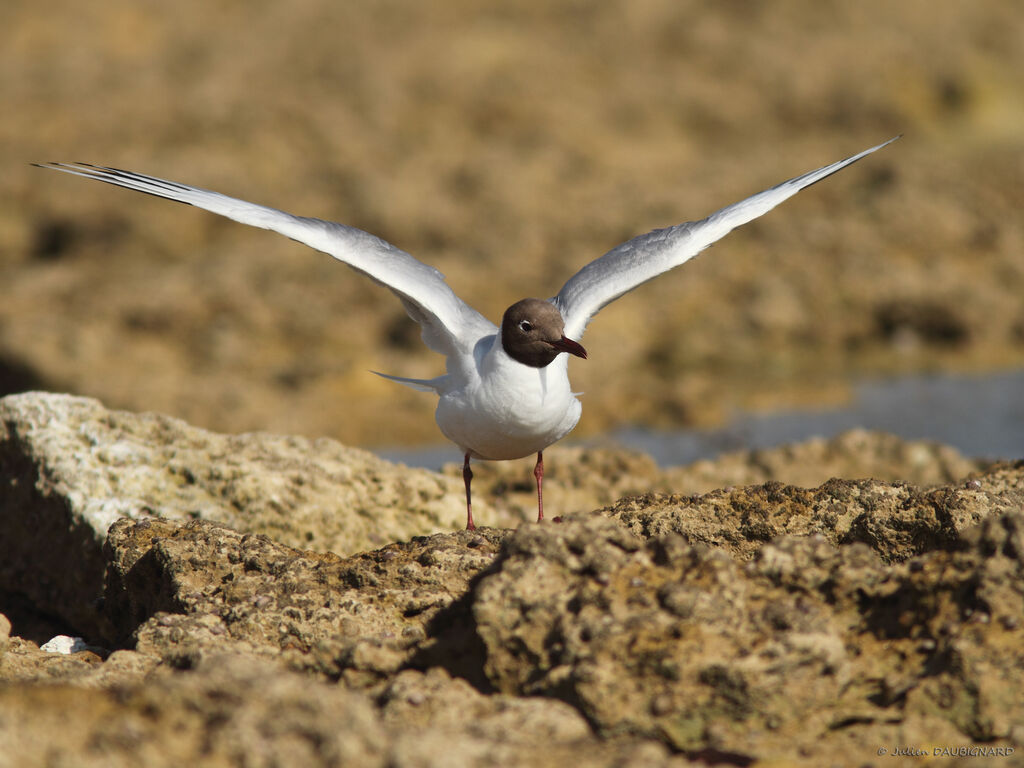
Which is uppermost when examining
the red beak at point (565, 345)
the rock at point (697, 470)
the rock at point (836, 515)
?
the red beak at point (565, 345)

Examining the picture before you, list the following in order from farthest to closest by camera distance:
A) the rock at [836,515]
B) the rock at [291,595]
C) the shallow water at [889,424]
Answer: the shallow water at [889,424] → the rock at [836,515] → the rock at [291,595]

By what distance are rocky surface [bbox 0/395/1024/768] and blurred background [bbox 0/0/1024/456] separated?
7905 mm

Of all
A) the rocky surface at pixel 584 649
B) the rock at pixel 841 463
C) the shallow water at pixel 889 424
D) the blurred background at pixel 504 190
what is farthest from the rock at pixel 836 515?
the blurred background at pixel 504 190

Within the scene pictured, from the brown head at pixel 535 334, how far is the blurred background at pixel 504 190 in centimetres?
706

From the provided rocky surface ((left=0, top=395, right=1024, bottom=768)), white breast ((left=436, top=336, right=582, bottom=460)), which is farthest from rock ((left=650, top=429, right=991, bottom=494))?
rocky surface ((left=0, top=395, right=1024, bottom=768))

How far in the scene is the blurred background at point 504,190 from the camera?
14.2m

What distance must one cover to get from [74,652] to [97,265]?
12.1 metres

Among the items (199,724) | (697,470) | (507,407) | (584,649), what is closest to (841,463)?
(697,470)

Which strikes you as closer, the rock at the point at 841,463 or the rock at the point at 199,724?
the rock at the point at 199,724

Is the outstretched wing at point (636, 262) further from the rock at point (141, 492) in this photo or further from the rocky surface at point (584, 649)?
the rocky surface at point (584, 649)

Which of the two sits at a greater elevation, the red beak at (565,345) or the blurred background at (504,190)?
the blurred background at (504,190)

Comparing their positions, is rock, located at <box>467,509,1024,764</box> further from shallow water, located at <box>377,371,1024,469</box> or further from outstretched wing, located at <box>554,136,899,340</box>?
shallow water, located at <box>377,371,1024,469</box>

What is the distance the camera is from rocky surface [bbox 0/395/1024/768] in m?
3.12

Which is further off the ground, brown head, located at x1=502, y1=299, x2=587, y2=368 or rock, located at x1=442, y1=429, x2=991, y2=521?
brown head, located at x1=502, y1=299, x2=587, y2=368
